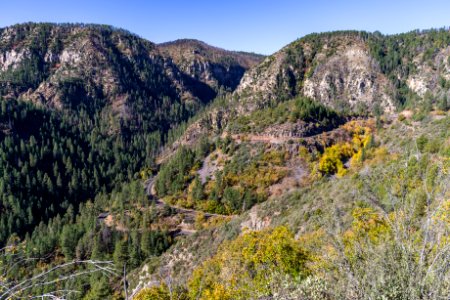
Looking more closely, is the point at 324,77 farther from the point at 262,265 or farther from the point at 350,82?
the point at 262,265

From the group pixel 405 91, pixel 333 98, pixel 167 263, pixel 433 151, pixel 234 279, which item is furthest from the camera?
pixel 333 98

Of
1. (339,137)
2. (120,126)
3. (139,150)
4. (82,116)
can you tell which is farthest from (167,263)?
(82,116)

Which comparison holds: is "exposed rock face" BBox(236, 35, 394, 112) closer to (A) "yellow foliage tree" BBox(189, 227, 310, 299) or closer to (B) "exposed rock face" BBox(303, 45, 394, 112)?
(B) "exposed rock face" BBox(303, 45, 394, 112)

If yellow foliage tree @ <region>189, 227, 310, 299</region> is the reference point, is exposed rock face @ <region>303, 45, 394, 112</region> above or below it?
above

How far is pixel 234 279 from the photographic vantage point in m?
19.8

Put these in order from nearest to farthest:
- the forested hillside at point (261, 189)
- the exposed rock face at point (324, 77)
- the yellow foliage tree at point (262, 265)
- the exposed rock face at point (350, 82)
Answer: the forested hillside at point (261, 189) → the yellow foliage tree at point (262, 265) → the exposed rock face at point (350, 82) → the exposed rock face at point (324, 77)

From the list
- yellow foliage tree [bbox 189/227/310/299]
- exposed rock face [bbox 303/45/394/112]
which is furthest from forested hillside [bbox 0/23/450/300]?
exposed rock face [bbox 303/45/394/112]

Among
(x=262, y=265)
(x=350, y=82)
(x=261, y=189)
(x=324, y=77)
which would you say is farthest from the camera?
(x=324, y=77)

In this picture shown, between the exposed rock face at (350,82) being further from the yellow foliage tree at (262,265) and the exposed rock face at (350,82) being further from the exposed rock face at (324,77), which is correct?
the yellow foliage tree at (262,265)

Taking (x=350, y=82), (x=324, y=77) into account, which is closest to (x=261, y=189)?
(x=324, y=77)

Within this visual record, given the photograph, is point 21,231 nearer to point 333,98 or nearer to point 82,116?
point 82,116

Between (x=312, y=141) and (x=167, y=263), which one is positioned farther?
(x=312, y=141)

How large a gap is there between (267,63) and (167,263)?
162740mm

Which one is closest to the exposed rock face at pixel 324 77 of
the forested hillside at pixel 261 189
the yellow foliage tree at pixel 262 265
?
the forested hillside at pixel 261 189
